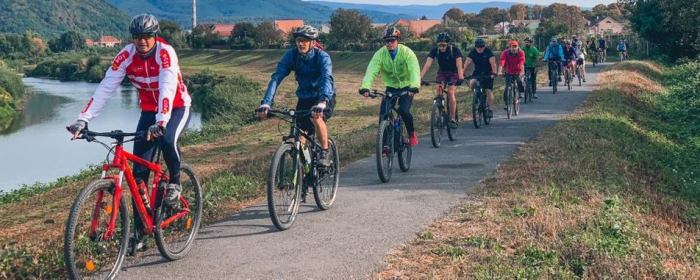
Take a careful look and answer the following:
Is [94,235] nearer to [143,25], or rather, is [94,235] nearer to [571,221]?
[143,25]

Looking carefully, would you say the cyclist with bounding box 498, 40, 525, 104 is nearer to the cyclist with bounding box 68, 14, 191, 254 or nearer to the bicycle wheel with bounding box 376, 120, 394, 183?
the bicycle wheel with bounding box 376, 120, 394, 183

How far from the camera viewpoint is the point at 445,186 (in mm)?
8914

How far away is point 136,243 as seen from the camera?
564 cm

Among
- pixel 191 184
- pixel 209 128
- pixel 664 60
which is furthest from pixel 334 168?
pixel 664 60

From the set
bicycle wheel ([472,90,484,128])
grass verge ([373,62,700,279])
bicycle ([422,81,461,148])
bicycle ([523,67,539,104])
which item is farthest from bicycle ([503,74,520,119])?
bicycle ([422,81,461,148])

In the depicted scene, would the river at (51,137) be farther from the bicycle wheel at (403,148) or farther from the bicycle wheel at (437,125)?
the bicycle wheel at (403,148)

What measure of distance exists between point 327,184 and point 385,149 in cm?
Answer: 139

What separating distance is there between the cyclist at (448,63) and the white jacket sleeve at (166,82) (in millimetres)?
6733

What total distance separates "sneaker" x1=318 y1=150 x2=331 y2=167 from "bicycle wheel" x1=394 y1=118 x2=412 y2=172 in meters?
2.16

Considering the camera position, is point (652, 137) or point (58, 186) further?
point (58, 186)

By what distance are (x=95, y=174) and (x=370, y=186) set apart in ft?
46.3

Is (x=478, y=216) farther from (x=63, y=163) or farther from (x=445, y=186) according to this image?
(x=63, y=163)

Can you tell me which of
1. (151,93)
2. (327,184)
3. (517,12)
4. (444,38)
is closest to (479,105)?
(444,38)

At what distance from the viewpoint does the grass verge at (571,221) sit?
5543 millimetres
